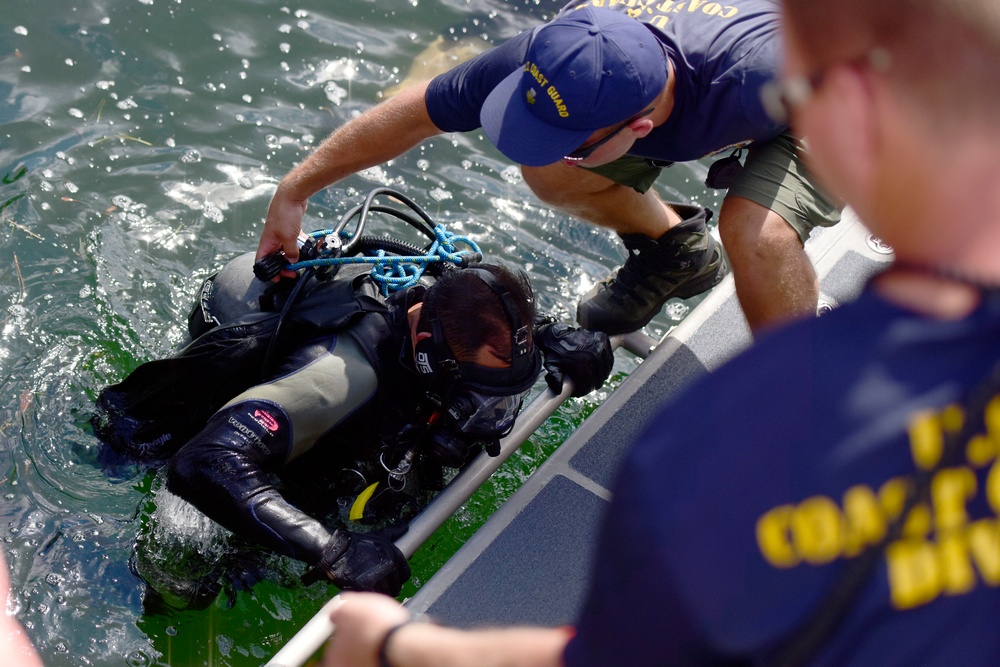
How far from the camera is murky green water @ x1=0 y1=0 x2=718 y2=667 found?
132 inches

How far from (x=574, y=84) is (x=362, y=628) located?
212 centimetres

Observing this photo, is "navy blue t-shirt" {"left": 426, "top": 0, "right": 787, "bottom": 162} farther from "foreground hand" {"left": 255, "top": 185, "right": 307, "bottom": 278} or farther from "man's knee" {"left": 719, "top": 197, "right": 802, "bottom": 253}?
"foreground hand" {"left": 255, "top": 185, "right": 307, "bottom": 278}

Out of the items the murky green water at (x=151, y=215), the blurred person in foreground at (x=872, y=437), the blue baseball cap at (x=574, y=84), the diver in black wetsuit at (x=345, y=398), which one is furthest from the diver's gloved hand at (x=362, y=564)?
the blurred person in foreground at (x=872, y=437)

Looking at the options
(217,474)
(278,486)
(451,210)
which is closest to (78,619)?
(278,486)

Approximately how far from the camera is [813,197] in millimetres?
3387

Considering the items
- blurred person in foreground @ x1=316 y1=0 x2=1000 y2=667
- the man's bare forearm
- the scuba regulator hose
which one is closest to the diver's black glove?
the scuba regulator hose

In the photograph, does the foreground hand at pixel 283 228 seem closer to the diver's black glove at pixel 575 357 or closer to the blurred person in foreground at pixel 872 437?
the diver's black glove at pixel 575 357

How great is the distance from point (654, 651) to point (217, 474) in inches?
78.0

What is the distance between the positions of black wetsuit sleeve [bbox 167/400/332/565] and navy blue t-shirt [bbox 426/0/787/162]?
143cm

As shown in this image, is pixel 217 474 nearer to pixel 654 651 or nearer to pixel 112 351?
pixel 112 351

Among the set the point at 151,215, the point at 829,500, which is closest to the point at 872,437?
the point at 829,500

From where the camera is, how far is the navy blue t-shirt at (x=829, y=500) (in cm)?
88

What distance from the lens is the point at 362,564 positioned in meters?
2.73

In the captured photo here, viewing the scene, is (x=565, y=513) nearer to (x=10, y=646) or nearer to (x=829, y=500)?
(x=10, y=646)
